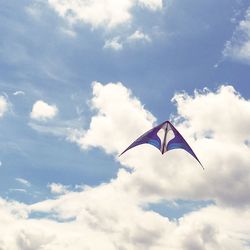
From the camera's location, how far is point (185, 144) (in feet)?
179

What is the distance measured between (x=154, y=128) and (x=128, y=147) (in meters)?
6.53

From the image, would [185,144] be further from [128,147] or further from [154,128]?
[128,147]

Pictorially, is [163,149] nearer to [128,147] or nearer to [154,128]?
[154,128]

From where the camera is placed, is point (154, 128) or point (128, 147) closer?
point (128, 147)

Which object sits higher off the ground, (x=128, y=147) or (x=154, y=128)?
(x=154, y=128)

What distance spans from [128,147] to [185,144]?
7.90 meters

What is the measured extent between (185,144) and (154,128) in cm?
443

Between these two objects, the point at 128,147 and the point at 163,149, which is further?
the point at 163,149

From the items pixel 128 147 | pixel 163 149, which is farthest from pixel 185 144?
pixel 128 147

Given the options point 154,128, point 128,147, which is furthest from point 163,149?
point 128,147

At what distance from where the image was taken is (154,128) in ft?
184

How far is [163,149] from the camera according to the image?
56.2 meters

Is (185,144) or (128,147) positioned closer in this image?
(128,147)

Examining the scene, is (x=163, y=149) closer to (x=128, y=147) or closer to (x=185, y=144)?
(x=185, y=144)
